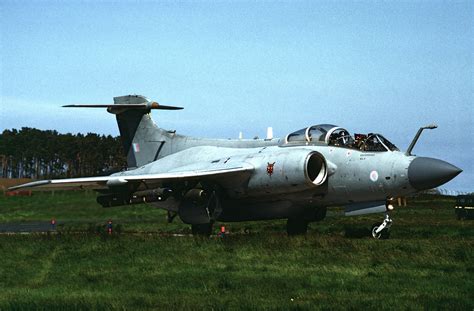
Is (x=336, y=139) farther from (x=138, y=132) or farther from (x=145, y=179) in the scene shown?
(x=138, y=132)

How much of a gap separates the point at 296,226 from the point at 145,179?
4892mm

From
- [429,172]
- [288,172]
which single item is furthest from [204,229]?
[429,172]

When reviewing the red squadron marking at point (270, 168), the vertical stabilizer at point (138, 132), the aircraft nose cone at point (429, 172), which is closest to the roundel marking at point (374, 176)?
the aircraft nose cone at point (429, 172)

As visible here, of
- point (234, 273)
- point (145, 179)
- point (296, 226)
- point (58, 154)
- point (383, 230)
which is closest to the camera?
point (234, 273)

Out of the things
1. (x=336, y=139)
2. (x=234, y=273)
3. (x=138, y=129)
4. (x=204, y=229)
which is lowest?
(x=204, y=229)

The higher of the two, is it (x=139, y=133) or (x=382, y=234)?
(x=139, y=133)

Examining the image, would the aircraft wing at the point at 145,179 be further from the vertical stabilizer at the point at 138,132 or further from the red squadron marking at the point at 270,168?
the vertical stabilizer at the point at 138,132

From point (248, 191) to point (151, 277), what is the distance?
29.5 ft

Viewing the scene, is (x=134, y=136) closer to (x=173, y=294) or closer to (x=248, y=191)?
(x=248, y=191)

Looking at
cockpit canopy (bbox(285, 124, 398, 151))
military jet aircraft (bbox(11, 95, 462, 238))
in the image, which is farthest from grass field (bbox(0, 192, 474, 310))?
cockpit canopy (bbox(285, 124, 398, 151))

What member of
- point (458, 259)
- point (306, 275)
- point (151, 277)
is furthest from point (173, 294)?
point (458, 259)

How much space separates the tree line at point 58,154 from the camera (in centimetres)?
12000

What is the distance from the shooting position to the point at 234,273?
1194 cm

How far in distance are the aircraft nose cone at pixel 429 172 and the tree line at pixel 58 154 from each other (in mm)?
102110
